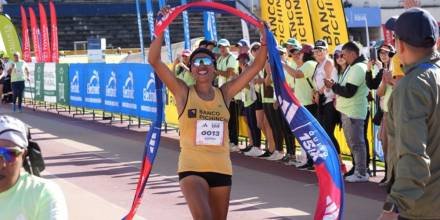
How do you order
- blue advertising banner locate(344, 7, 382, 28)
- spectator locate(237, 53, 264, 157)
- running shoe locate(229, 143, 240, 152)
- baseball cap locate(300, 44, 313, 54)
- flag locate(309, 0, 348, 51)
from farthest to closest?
1. blue advertising banner locate(344, 7, 382, 28)
2. flag locate(309, 0, 348, 51)
3. running shoe locate(229, 143, 240, 152)
4. spectator locate(237, 53, 264, 157)
5. baseball cap locate(300, 44, 313, 54)

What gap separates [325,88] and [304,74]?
539mm

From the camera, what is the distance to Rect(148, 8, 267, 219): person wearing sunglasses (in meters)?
5.66

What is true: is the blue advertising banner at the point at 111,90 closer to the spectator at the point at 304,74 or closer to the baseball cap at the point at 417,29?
the spectator at the point at 304,74

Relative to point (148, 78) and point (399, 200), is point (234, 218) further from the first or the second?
point (148, 78)

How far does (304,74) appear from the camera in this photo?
11641 mm

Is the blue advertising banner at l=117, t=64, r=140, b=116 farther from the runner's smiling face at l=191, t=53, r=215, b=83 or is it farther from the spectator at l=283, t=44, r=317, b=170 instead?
the runner's smiling face at l=191, t=53, r=215, b=83

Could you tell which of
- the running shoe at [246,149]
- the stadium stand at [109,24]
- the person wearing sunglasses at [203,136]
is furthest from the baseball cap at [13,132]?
the stadium stand at [109,24]

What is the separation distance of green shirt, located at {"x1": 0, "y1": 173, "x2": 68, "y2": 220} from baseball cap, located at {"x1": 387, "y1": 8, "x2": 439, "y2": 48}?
67.1 inches

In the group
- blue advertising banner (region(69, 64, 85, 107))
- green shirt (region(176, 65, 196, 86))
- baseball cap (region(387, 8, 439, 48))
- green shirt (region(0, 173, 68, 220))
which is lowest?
blue advertising banner (region(69, 64, 85, 107))

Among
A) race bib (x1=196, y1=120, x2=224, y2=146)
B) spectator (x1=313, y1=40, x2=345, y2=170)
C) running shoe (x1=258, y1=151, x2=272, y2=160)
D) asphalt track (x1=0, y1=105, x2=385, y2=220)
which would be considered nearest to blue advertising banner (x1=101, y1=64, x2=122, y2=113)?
asphalt track (x1=0, y1=105, x2=385, y2=220)

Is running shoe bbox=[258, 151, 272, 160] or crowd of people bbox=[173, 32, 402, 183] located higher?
crowd of people bbox=[173, 32, 402, 183]

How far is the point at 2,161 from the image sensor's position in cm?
322

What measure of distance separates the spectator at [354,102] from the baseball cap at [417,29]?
702 cm

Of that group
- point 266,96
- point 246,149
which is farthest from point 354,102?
point 246,149
